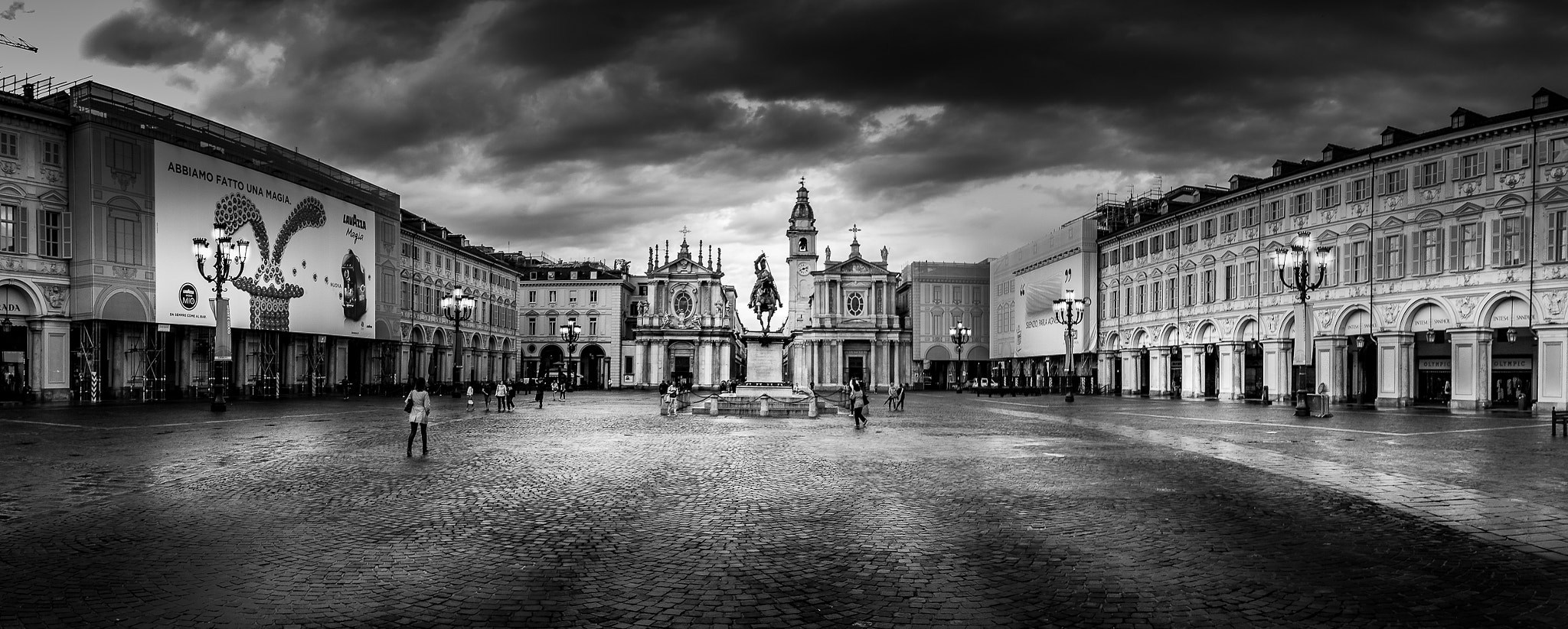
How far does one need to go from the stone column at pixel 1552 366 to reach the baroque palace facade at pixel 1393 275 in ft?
0.19

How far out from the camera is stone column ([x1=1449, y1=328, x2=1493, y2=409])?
39.1m

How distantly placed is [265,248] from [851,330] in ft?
210

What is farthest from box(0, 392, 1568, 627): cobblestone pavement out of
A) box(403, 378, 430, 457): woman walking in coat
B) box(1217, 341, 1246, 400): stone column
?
box(1217, 341, 1246, 400): stone column

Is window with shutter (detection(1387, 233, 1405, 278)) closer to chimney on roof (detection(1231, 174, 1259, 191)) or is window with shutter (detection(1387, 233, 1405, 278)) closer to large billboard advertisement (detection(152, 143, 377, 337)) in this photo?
chimney on roof (detection(1231, 174, 1259, 191))

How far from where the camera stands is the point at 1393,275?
43531 millimetres

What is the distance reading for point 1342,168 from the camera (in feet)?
152

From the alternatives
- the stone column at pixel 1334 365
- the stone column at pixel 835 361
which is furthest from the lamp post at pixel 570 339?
the stone column at pixel 1334 365

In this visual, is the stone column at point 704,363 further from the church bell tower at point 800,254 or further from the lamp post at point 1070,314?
the lamp post at point 1070,314

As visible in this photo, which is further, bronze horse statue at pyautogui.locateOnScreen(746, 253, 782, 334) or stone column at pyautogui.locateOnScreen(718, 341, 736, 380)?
stone column at pyautogui.locateOnScreen(718, 341, 736, 380)

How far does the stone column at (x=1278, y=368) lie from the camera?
1961 inches

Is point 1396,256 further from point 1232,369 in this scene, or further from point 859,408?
point 859,408

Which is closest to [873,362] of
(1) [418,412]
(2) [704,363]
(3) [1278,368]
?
(2) [704,363]

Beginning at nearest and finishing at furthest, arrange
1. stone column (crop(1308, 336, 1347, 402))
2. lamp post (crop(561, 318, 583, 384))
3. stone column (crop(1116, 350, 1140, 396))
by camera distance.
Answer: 1. stone column (crop(1308, 336, 1347, 402))
2. stone column (crop(1116, 350, 1140, 396))
3. lamp post (crop(561, 318, 583, 384))

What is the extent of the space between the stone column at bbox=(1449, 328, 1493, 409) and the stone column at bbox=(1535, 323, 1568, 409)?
1.93m
